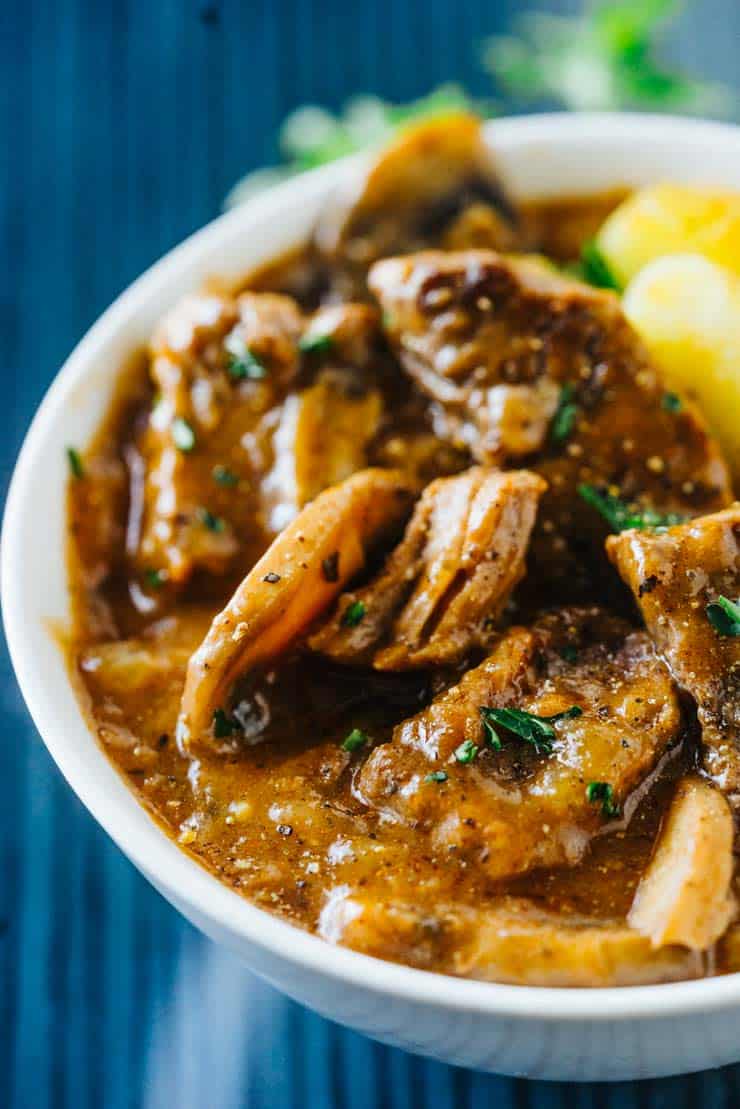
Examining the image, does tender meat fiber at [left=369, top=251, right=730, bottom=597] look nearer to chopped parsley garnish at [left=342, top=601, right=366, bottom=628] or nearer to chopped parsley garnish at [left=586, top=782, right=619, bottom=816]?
chopped parsley garnish at [left=342, top=601, right=366, bottom=628]

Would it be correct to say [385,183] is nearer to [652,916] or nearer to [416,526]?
[416,526]

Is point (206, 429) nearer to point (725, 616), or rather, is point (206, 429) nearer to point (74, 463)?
point (74, 463)

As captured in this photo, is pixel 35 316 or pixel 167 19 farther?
pixel 167 19

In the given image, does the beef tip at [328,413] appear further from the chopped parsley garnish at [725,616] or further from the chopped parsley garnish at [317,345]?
the chopped parsley garnish at [725,616]

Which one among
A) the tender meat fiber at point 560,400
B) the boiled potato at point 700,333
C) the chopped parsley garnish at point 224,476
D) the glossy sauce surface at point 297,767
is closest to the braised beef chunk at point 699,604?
the glossy sauce surface at point 297,767

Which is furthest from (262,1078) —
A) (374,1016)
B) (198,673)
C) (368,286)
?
(368,286)

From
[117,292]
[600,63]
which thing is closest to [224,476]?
[117,292]

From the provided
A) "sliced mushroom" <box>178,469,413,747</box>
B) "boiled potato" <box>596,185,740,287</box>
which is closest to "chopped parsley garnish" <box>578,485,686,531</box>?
"sliced mushroom" <box>178,469,413,747</box>
